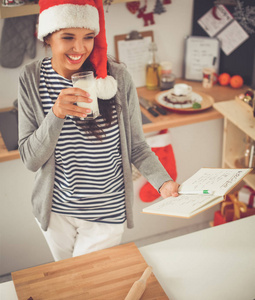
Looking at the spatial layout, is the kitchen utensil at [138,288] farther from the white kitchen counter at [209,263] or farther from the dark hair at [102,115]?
the dark hair at [102,115]

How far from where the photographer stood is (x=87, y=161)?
1.38 metres

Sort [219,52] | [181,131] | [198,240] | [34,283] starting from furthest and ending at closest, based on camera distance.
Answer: [219,52], [181,131], [198,240], [34,283]

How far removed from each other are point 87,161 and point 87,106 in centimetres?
22

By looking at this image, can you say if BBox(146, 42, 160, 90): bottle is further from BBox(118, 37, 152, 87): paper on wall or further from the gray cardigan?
→ the gray cardigan

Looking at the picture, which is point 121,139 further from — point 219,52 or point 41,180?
point 219,52

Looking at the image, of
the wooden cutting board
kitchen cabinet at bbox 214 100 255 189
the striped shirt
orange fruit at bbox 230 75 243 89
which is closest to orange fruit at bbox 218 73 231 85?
orange fruit at bbox 230 75 243 89

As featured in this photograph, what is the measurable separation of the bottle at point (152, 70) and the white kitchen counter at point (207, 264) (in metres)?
1.38

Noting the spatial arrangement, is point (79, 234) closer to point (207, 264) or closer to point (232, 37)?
point (207, 264)

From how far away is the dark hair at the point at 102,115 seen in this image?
134cm

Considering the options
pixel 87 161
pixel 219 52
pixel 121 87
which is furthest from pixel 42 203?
pixel 219 52

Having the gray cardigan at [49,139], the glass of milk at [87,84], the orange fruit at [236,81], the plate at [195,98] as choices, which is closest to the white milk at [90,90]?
the glass of milk at [87,84]

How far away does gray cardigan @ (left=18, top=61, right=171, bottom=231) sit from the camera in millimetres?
1259

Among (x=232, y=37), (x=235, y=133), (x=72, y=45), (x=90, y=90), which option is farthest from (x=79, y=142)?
(x=232, y=37)

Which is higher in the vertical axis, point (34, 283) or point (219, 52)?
point (219, 52)
